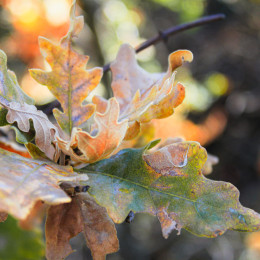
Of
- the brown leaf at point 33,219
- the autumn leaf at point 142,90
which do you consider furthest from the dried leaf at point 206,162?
the brown leaf at point 33,219

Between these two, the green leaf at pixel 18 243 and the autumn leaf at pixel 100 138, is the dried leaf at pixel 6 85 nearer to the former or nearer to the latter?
the autumn leaf at pixel 100 138

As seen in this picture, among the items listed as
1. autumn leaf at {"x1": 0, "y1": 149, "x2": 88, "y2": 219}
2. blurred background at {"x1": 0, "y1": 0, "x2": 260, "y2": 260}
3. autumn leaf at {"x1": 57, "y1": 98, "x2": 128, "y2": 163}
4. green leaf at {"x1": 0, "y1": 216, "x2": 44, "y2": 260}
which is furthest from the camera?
blurred background at {"x1": 0, "y1": 0, "x2": 260, "y2": 260}

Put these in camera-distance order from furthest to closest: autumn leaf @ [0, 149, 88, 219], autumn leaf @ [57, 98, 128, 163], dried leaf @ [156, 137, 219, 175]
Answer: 1. dried leaf @ [156, 137, 219, 175]
2. autumn leaf @ [57, 98, 128, 163]
3. autumn leaf @ [0, 149, 88, 219]

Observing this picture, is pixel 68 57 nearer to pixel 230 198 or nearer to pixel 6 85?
pixel 6 85

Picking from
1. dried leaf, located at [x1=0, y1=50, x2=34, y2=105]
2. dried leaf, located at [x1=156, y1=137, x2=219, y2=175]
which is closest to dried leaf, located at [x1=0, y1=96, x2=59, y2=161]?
dried leaf, located at [x1=0, y1=50, x2=34, y2=105]

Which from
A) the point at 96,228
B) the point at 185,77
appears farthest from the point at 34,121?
the point at 185,77

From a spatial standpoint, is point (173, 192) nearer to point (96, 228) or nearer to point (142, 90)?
point (96, 228)

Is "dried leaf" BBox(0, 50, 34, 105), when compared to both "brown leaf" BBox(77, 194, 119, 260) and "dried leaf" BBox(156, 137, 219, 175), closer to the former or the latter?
"brown leaf" BBox(77, 194, 119, 260)
